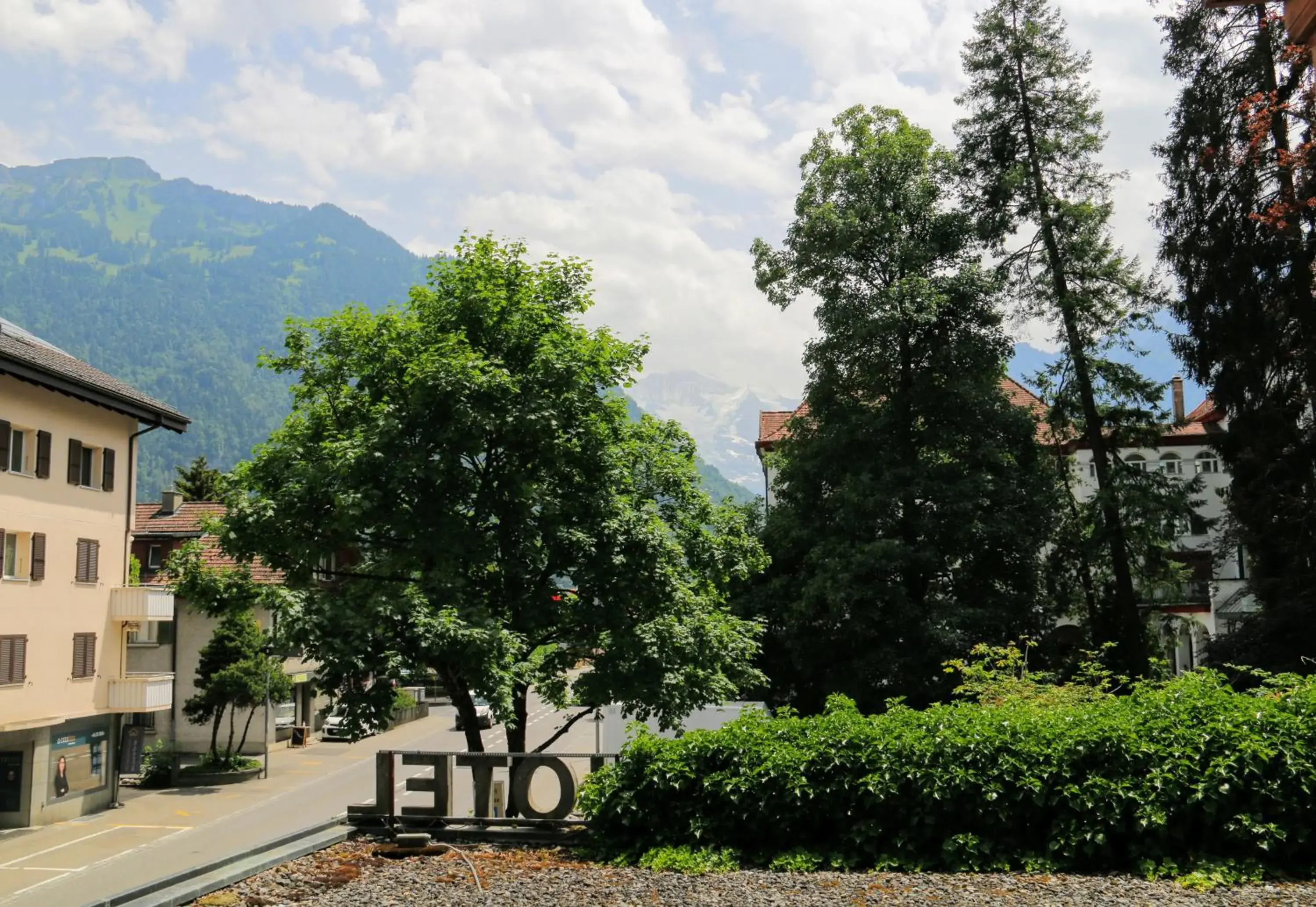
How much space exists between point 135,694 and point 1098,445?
30.8 m

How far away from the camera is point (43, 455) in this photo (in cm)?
3400

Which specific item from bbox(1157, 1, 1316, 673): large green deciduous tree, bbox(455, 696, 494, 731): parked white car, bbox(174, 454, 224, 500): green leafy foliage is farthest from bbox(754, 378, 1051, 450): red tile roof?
bbox(174, 454, 224, 500): green leafy foliage

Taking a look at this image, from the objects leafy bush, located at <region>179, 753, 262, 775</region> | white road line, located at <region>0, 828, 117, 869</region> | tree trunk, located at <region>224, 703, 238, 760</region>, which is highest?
tree trunk, located at <region>224, 703, 238, 760</region>

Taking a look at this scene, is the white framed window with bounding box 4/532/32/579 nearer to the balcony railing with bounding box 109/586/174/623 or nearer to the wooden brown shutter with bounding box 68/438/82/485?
the wooden brown shutter with bounding box 68/438/82/485

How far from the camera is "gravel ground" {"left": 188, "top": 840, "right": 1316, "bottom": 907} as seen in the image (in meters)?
9.41

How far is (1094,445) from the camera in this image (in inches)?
1316

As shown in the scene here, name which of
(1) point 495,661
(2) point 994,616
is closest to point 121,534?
(1) point 495,661

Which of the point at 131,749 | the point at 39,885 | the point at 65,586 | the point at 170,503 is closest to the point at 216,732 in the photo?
the point at 131,749

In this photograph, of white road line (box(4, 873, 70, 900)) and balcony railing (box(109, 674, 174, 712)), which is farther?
balcony railing (box(109, 674, 174, 712))

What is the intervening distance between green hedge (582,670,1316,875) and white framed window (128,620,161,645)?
136 ft

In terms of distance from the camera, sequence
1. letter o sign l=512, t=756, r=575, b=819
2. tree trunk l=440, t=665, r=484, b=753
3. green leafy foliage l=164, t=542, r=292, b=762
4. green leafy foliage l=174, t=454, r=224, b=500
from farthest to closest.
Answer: green leafy foliage l=174, t=454, r=224, b=500 < green leafy foliage l=164, t=542, r=292, b=762 < tree trunk l=440, t=665, r=484, b=753 < letter o sign l=512, t=756, r=575, b=819

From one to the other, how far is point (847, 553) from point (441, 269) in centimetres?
1467

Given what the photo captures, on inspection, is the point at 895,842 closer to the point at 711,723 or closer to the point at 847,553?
the point at 711,723

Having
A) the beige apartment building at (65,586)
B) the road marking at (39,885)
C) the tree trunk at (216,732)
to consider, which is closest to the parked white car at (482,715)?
the tree trunk at (216,732)
